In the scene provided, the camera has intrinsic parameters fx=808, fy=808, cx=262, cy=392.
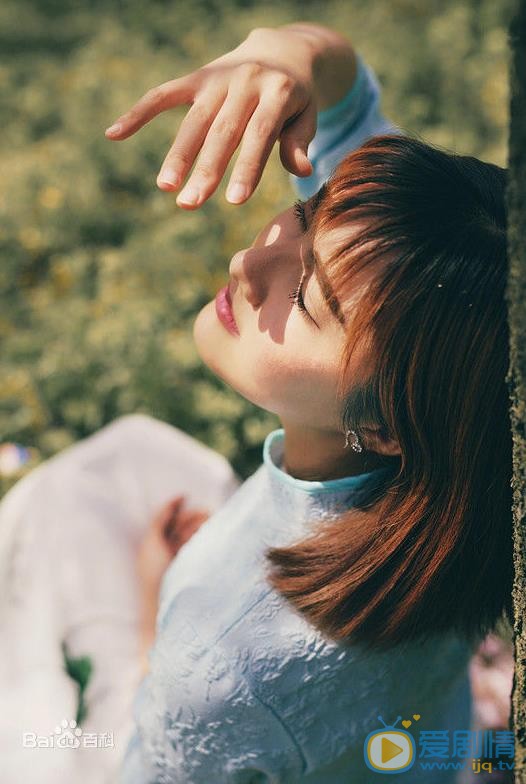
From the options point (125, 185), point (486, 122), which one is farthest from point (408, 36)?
point (125, 185)

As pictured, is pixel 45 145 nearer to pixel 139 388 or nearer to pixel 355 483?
pixel 139 388

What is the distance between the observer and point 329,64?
57.1 inches

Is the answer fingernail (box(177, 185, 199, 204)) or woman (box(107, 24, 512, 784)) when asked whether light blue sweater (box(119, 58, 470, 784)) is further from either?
fingernail (box(177, 185, 199, 204))

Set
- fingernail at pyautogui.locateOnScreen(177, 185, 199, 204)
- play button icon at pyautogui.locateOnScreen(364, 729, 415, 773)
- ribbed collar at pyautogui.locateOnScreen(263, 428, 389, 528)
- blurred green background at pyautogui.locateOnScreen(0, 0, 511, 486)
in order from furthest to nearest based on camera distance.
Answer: blurred green background at pyautogui.locateOnScreen(0, 0, 511, 486), play button icon at pyautogui.locateOnScreen(364, 729, 415, 773), ribbed collar at pyautogui.locateOnScreen(263, 428, 389, 528), fingernail at pyautogui.locateOnScreen(177, 185, 199, 204)

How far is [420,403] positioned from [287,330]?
0.20 m

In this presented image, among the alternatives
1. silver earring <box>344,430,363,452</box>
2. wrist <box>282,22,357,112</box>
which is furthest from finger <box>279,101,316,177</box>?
silver earring <box>344,430,363,452</box>

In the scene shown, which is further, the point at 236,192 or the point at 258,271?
the point at 258,271

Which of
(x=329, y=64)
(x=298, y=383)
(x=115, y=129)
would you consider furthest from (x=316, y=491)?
(x=329, y=64)

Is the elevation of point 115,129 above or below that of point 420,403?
above

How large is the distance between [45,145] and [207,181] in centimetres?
280

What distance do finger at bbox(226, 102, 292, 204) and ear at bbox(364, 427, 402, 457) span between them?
37 centimetres

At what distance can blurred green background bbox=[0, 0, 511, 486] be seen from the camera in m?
2.55

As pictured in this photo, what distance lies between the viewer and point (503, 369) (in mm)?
1021

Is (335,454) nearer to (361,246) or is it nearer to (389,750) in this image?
(361,246)
